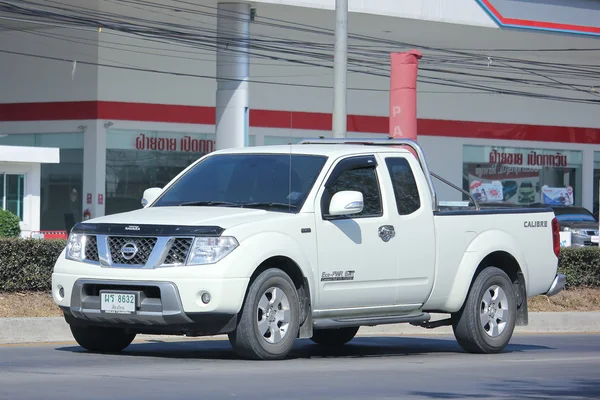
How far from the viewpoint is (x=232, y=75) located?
35.9 meters

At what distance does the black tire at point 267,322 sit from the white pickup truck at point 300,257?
1cm

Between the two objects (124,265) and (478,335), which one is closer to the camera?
(124,265)

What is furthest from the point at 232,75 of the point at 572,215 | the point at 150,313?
the point at 150,313

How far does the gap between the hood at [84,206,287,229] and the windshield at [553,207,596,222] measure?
26.3m

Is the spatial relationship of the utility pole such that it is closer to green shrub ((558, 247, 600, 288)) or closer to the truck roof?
green shrub ((558, 247, 600, 288))

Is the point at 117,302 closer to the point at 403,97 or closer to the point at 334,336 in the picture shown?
the point at 334,336

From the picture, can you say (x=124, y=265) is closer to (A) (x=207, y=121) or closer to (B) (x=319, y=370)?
(B) (x=319, y=370)

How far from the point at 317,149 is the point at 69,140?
100 feet

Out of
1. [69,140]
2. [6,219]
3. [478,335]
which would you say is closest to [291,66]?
[69,140]

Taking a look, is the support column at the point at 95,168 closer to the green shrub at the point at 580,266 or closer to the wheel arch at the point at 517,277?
the green shrub at the point at 580,266

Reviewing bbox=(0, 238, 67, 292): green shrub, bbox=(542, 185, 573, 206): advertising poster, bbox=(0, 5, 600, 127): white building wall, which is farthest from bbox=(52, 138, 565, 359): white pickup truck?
bbox=(542, 185, 573, 206): advertising poster

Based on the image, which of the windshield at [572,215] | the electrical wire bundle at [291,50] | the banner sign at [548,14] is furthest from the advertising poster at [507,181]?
the windshield at [572,215]

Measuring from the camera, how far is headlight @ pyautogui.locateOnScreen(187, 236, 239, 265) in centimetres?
1030

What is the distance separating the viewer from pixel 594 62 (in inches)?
1923
